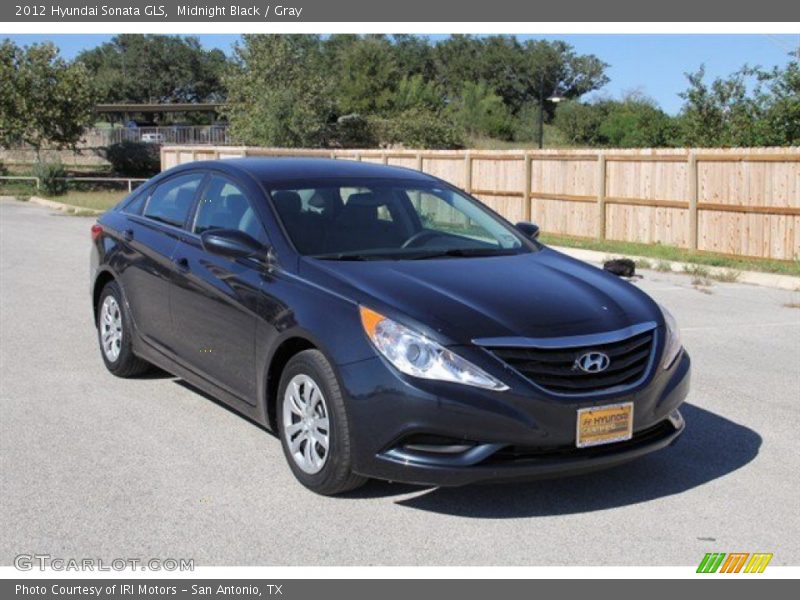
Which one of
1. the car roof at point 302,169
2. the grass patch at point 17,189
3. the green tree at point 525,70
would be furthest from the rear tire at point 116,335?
the green tree at point 525,70

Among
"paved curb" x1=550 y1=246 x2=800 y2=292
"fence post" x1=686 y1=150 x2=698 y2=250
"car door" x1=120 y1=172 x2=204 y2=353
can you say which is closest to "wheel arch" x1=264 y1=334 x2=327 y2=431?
"car door" x1=120 y1=172 x2=204 y2=353

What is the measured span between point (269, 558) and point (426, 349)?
1141mm

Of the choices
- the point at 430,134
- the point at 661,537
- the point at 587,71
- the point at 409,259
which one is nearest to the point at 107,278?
the point at 409,259

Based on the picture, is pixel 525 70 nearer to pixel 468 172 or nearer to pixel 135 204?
pixel 468 172

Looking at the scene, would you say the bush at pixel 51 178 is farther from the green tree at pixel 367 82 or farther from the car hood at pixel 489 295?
the green tree at pixel 367 82

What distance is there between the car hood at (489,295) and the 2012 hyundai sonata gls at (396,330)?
0.01m

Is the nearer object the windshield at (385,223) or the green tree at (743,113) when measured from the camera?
the windshield at (385,223)

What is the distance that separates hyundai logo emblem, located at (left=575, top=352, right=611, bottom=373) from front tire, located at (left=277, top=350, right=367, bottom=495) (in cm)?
112

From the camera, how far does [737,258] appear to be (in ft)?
→ 55.7

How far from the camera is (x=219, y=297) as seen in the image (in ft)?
19.4

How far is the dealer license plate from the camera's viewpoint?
15.4ft

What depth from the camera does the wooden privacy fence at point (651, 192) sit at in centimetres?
1666

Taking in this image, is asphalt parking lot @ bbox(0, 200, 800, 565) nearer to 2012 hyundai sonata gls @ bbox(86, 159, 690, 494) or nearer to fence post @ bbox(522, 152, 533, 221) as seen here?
2012 hyundai sonata gls @ bbox(86, 159, 690, 494)

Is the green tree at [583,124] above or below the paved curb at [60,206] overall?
above
